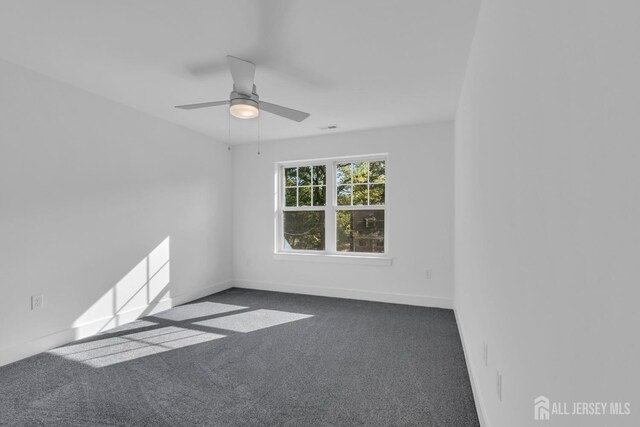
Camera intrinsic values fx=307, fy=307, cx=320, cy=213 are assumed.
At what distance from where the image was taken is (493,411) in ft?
5.00

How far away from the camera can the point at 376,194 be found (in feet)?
15.2

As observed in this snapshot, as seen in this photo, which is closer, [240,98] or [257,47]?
[257,47]

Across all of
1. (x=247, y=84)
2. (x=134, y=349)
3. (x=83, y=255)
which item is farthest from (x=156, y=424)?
(x=247, y=84)

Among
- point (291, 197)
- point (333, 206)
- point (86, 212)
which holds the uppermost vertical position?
point (291, 197)

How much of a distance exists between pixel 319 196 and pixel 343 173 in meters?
0.54

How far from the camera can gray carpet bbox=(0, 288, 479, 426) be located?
1.91m

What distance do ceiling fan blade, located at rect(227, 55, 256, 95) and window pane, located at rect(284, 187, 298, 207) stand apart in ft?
9.15

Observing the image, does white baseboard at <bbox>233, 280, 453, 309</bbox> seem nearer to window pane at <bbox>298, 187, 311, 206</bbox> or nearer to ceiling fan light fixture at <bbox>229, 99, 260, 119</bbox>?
window pane at <bbox>298, 187, 311, 206</bbox>

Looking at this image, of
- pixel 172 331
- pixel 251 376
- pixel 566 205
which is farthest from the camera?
pixel 172 331

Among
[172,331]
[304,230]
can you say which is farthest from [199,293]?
[304,230]

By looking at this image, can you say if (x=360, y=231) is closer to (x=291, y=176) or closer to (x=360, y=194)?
(x=360, y=194)

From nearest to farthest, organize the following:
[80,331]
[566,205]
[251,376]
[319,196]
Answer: [566,205] < [251,376] < [80,331] < [319,196]

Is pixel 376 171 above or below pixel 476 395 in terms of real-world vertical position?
above

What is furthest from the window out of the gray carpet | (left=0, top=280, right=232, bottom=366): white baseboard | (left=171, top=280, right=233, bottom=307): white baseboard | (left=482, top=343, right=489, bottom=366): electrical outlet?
(left=482, top=343, right=489, bottom=366): electrical outlet
